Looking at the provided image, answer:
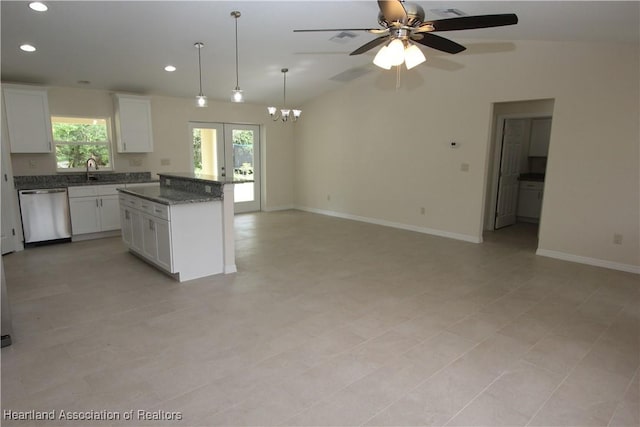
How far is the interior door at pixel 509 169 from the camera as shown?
6.50 meters

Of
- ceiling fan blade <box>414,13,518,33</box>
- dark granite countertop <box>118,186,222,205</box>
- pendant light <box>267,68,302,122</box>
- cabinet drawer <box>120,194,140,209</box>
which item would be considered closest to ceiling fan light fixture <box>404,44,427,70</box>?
ceiling fan blade <box>414,13,518,33</box>

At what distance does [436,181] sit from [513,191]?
195cm

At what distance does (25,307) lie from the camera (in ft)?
10.8

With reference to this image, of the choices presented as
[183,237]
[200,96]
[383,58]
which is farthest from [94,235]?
[383,58]

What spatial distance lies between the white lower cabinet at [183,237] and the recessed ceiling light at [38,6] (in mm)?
1975

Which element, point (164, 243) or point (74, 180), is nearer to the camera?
point (164, 243)

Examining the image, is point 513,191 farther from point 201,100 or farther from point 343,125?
point 201,100

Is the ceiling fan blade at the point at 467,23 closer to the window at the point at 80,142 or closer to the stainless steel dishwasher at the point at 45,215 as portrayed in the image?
the stainless steel dishwasher at the point at 45,215

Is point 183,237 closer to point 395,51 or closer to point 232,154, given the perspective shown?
point 395,51

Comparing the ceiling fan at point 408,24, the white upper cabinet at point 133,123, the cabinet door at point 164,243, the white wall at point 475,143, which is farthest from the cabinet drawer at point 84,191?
the ceiling fan at point 408,24

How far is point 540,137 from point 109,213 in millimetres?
7959

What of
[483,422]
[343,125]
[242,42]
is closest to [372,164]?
[343,125]

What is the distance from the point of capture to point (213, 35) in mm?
4289

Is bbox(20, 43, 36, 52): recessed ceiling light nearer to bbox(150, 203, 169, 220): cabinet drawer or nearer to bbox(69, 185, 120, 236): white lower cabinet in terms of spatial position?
bbox(69, 185, 120, 236): white lower cabinet
